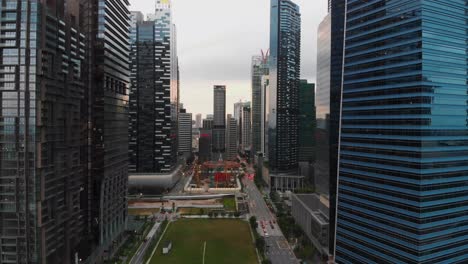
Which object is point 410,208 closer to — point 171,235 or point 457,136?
point 457,136

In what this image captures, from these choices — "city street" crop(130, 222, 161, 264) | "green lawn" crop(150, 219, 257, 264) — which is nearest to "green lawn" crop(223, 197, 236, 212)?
"green lawn" crop(150, 219, 257, 264)

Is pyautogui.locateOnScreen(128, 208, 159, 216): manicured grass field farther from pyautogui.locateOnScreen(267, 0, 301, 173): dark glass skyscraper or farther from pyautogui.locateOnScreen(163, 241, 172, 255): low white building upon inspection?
pyautogui.locateOnScreen(267, 0, 301, 173): dark glass skyscraper

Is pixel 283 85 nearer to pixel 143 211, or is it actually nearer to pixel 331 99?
pixel 143 211

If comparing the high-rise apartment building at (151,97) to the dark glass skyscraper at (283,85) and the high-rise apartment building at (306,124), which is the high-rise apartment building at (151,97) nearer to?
the dark glass skyscraper at (283,85)

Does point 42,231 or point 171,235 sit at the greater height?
point 42,231

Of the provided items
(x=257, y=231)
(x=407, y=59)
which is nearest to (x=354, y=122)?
(x=407, y=59)

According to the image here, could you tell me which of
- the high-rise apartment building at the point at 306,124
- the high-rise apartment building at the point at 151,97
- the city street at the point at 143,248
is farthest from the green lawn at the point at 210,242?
the high-rise apartment building at the point at 306,124

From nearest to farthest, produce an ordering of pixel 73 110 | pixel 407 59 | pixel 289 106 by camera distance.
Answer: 1. pixel 407 59
2. pixel 73 110
3. pixel 289 106
